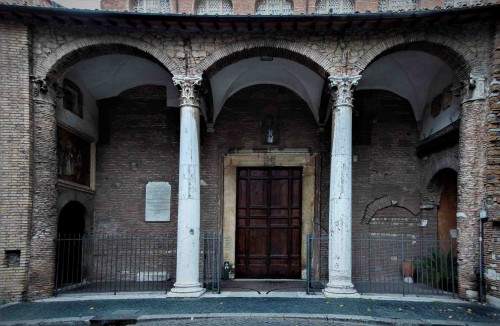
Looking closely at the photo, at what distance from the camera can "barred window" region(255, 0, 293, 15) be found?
39.8ft

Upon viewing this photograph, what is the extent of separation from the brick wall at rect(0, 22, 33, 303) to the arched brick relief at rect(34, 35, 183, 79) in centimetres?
46

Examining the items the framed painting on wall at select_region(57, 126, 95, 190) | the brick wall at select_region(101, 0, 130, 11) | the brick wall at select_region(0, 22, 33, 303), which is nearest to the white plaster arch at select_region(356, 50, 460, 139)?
the brick wall at select_region(101, 0, 130, 11)

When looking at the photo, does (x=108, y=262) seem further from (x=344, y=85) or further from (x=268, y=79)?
(x=344, y=85)

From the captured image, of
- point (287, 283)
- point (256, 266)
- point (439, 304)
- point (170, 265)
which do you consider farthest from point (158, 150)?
point (439, 304)

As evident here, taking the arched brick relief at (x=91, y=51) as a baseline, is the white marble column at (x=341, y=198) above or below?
below

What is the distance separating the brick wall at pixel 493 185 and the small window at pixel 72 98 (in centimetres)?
993

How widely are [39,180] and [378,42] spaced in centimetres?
815

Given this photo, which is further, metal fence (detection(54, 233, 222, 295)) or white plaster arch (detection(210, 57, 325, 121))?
white plaster arch (detection(210, 57, 325, 121))

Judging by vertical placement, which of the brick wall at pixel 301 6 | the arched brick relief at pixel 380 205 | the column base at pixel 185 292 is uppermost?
the brick wall at pixel 301 6

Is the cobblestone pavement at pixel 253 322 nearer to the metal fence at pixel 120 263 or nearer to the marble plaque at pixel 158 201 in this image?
the metal fence at pixel 120 263

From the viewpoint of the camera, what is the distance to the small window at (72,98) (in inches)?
411

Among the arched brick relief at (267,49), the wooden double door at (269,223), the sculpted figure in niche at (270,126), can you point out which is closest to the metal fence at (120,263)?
the wooden double door at (269,223)

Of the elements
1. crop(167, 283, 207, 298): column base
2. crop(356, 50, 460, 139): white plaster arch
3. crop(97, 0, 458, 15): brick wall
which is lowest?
crop(167, 283, 207, 298): column base

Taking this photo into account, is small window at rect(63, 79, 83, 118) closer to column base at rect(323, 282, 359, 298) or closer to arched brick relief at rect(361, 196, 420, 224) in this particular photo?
column base at rect(323, 282, 359, 298)
